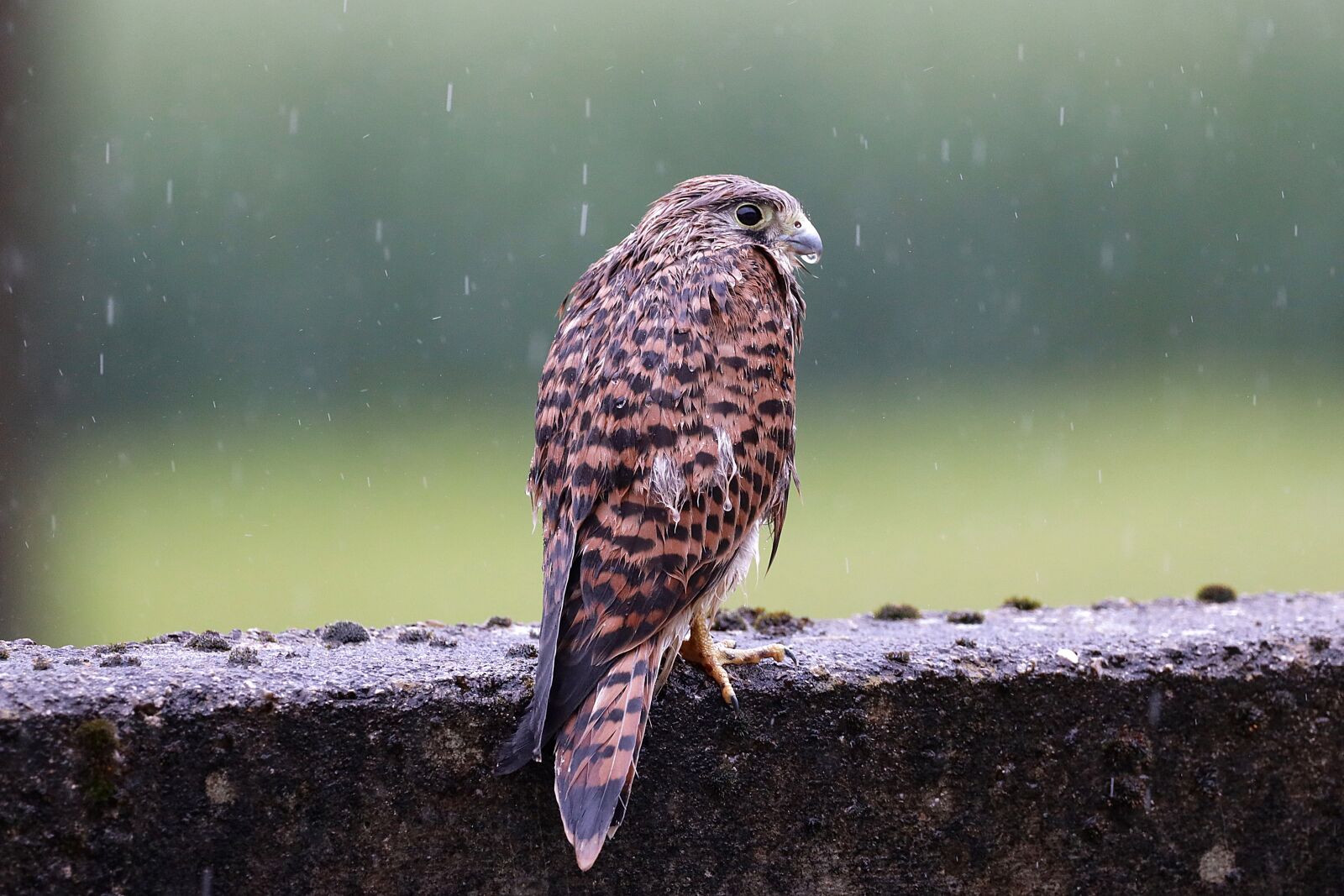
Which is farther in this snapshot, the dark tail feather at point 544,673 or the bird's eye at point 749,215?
the bird's eye at point 749,215

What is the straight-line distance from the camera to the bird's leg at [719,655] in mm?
1998

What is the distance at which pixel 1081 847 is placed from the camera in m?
2.14

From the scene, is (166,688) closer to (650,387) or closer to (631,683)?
(631,683)

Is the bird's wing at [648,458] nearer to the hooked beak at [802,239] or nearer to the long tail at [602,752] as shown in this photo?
the long tail at [602,752]

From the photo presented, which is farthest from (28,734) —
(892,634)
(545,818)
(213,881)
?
(892,634)

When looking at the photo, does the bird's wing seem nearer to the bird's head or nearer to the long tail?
the long tail

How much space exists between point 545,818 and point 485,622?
0.93m

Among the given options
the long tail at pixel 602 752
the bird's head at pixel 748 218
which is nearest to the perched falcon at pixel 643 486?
the long tail at pixel 602 752

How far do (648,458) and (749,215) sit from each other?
0.75 metres

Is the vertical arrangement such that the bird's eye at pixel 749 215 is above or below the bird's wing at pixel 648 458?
above

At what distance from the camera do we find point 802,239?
247cm

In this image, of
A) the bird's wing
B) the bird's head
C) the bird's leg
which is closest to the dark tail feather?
the bird's wing

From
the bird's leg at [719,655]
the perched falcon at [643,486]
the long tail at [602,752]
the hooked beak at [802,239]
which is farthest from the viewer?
the hooked beak at [802,239]

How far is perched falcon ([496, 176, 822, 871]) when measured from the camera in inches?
69.7
